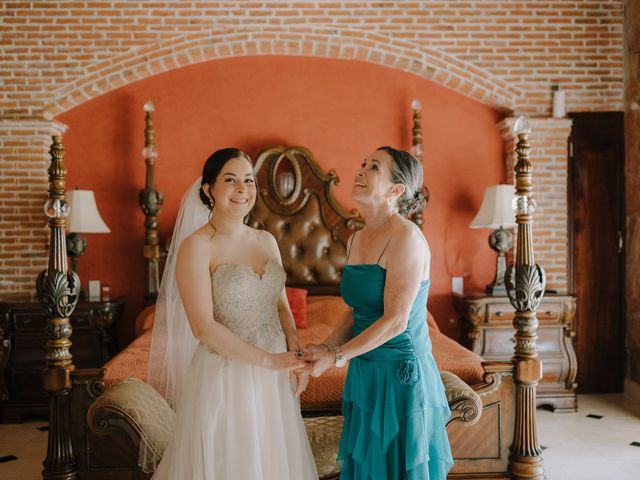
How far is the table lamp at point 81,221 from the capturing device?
4832 millimetres

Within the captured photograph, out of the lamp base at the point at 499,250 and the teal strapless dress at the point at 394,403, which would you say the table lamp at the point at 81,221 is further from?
the lamp base at the point at 499,250

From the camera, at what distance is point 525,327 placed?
10.6 feet

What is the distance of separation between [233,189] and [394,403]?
104 centimetres


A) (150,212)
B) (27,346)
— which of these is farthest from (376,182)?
(27,346)

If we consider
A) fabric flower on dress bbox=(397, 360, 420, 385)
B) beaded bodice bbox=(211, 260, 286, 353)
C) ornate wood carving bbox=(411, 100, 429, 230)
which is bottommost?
fabric flower on dress bbox=(397, 360, 420, 385)

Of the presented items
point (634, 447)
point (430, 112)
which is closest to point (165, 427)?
point (634, 447)

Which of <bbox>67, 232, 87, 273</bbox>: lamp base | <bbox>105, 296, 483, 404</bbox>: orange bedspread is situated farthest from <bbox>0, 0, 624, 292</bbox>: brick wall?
<bbox>105, 296, 483, 404</bbox>: orange bedspread

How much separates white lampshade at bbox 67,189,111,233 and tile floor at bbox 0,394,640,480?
1.67m

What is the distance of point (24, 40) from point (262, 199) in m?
2.59

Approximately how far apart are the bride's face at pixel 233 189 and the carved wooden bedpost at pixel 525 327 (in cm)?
171

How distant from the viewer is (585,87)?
535cm

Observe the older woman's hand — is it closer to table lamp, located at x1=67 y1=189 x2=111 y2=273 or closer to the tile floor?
the tile floor

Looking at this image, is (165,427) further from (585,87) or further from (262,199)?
(585,87)

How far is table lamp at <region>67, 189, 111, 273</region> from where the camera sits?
190 inches
